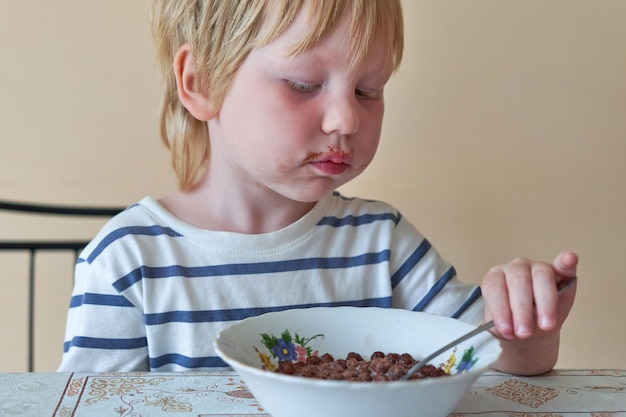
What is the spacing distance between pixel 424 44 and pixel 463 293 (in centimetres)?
69

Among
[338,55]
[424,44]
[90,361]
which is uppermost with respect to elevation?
[424,44]

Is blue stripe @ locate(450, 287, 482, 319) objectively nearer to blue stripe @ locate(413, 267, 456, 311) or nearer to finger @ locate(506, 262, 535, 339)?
blue stripe @ locate(413, 267, 456, 311)

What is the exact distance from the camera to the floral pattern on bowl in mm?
695

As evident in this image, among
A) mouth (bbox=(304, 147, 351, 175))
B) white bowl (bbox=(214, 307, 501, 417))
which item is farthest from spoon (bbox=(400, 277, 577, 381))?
mouth (bbox=(304, 147, 351, 175))

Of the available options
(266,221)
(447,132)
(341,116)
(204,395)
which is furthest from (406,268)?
(447,132)

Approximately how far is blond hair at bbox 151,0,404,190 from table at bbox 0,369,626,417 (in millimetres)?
366

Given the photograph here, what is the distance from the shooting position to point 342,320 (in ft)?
2.57

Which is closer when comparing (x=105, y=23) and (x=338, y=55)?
(x=338, y=55)

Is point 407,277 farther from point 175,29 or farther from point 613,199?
point 613,199

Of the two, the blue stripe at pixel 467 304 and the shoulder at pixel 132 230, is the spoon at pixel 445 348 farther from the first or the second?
the shoulder at pixel 132 230

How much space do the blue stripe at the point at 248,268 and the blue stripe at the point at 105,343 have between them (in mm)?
63

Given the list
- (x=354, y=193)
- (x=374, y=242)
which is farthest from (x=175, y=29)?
(x=354, y=193)

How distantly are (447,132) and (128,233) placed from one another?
2.67 ft

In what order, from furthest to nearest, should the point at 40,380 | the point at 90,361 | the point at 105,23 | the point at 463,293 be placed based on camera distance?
the point at 105,23, the point at 463,293, the point at 90,361, the point at 40,380
